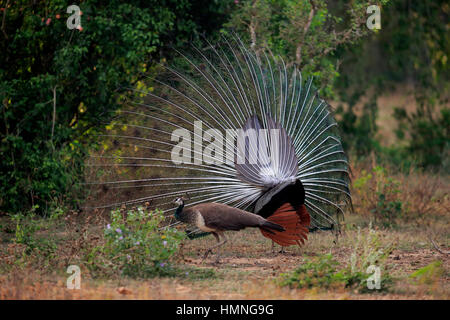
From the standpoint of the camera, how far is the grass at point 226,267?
561 centimetres

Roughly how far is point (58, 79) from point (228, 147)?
3.44m

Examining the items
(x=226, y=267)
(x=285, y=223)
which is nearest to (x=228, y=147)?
(x=285, y=223)

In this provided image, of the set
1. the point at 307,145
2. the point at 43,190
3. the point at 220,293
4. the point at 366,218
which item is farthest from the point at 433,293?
the point at 43,190

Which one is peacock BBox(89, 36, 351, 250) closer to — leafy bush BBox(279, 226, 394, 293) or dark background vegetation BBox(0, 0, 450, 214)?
dark background vegetation BBox(0, 0, 450, 214)

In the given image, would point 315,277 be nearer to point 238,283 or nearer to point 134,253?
point 238,283

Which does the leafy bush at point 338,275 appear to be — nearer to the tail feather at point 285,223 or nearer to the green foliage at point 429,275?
the green foliage at point 429,275

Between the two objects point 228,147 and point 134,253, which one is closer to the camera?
point 134,253

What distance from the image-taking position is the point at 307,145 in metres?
8.23

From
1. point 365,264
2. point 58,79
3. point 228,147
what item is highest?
point 58,79

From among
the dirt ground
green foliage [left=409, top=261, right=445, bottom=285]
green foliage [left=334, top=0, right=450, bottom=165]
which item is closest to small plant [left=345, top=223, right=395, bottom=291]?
the dirt ground

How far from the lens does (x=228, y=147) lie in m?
7.84

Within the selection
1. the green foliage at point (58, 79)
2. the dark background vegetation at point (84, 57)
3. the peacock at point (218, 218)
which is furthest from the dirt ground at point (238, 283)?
the green foliage at point (58, 79)

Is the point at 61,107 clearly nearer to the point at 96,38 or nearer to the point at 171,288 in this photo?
the point at 96,38

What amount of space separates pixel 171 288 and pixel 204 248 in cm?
239
